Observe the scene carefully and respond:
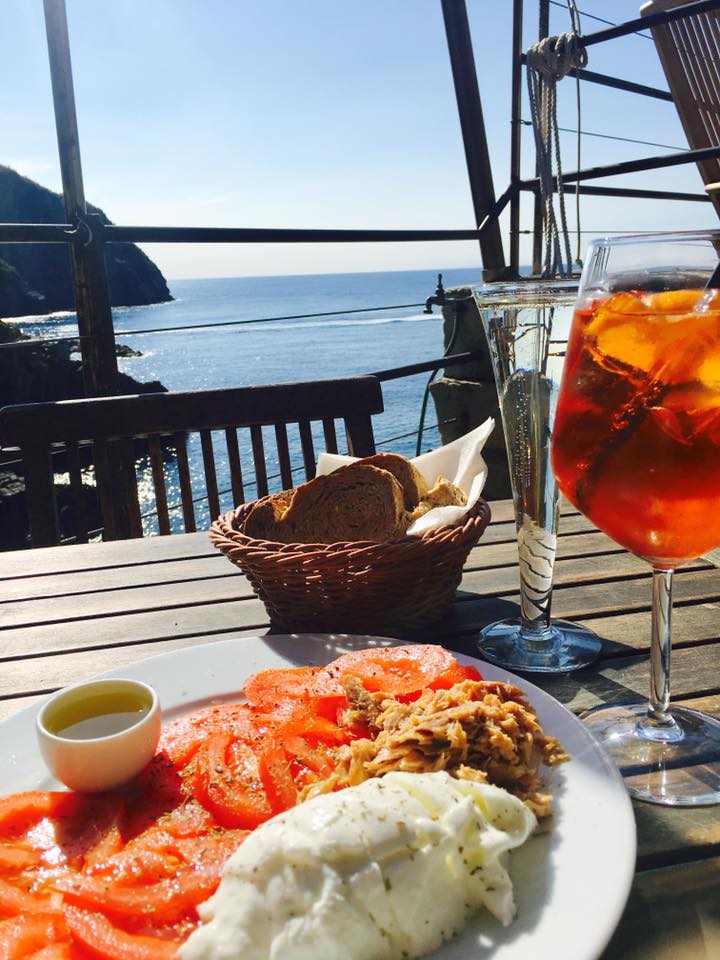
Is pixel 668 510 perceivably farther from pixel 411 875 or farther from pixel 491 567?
pixel 491 567

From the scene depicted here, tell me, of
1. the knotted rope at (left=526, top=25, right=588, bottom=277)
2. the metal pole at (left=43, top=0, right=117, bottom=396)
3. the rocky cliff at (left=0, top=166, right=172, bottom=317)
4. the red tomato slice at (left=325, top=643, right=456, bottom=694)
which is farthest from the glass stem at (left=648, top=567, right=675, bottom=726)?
the rocky cliff at (left=0, top=166, right=172, bottom=317)

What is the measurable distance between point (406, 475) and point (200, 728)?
2.51ft

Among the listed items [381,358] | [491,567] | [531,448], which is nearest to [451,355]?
[491,567]

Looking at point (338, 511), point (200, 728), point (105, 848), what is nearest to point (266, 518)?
point (338, 511)

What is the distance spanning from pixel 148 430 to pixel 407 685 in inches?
64.3

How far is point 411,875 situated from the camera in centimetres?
65

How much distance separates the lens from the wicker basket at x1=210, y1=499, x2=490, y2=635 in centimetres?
119

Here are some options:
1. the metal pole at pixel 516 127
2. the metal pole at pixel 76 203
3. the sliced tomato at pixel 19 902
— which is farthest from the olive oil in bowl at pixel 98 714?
the metal pole at pixel 516 127

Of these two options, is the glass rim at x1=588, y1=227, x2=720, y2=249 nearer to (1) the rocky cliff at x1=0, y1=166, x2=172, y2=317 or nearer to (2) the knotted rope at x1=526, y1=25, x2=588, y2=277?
(2) the knotted rope at x1=526, y1=25, x2=588, y2=277

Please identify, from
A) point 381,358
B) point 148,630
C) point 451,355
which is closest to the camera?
point 148,630

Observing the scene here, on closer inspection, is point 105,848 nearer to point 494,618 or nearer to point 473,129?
point 494,618

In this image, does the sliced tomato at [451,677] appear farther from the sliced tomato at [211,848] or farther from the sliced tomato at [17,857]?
the sliced tomato at [17,857]

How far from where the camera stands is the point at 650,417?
0.81m

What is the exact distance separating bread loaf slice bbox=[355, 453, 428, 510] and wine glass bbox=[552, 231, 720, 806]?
2.36ft
